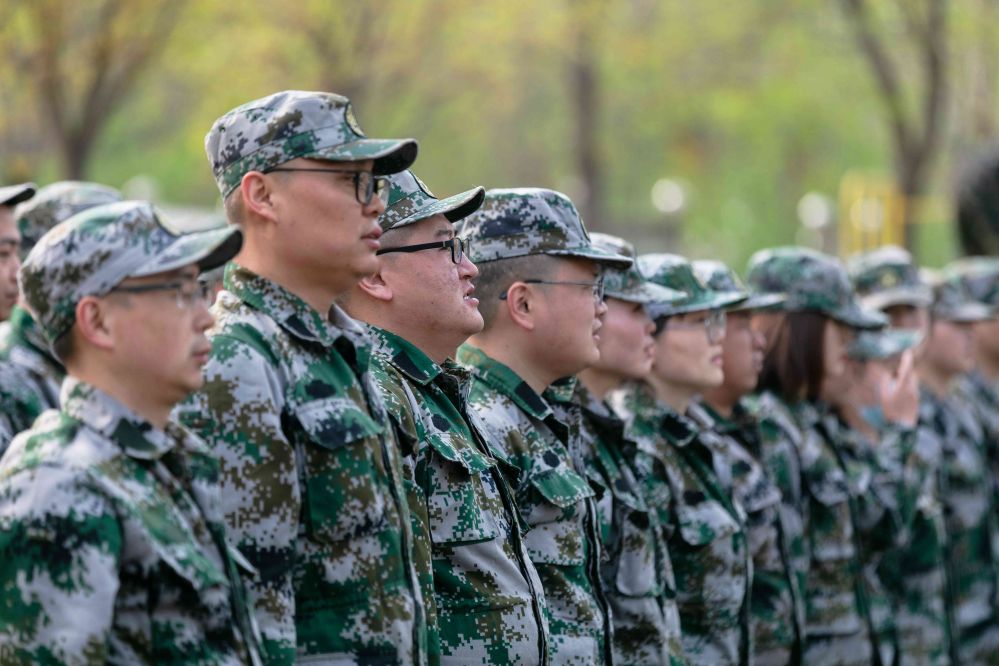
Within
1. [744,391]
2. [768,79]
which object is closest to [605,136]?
[768,79]

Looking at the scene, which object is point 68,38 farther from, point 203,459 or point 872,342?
point 203,459

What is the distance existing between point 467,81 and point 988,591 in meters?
14.9

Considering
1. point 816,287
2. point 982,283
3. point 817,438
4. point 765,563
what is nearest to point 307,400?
point 765,563

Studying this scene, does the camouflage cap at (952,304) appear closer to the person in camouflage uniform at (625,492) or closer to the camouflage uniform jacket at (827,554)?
the camouflage uniform jacket at (827,554)

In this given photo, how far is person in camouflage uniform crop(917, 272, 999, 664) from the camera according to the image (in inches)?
360

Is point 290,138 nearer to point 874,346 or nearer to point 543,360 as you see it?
point 543,360

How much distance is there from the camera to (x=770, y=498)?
660cm

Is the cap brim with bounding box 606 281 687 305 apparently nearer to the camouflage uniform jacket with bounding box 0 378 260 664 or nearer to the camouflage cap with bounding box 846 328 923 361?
the camouflage cap with bounding box 846 328 923 361

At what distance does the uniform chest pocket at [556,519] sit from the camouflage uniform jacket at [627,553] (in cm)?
34

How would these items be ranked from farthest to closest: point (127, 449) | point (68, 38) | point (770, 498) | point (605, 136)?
point (605, 136) → point (68, 38) → point (770, 498) → point (127, 449)

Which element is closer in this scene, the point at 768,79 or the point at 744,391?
the point at 744,391

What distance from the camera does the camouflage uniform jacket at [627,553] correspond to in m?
5.42

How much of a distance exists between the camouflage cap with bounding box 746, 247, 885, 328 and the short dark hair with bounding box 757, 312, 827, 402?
0.22 feet

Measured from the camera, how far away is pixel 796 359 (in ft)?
24.9
